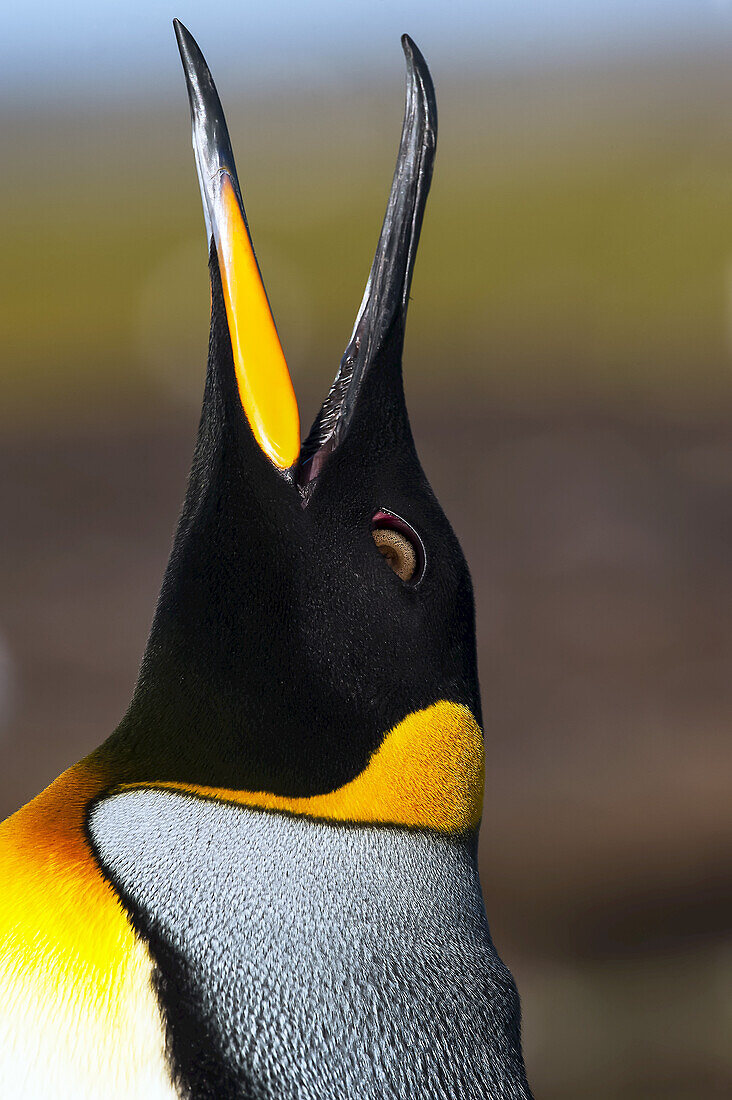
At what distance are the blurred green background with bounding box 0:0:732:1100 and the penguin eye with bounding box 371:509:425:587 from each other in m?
2.00

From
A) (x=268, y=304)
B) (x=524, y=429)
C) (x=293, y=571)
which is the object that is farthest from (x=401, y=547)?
(x=524, y=429)

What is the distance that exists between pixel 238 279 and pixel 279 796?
347mm

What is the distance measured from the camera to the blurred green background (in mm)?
2803

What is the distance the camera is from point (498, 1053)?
0.69 metres

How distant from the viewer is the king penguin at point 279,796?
570 mm

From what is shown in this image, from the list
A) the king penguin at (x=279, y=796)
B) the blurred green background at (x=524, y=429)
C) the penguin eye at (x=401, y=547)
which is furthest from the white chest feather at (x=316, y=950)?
the blurred green background at (x=524, y=429)

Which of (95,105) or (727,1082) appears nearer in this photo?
(727,1082)

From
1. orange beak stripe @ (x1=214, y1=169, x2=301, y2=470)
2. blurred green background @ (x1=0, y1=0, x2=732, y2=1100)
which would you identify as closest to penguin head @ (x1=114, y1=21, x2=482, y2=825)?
orange beak stripe @ (x1=214, y1=169, x2=301, y2=470)

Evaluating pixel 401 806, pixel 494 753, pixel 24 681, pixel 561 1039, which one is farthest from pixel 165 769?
pixel 24 681

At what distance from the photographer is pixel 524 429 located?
487 centimetres

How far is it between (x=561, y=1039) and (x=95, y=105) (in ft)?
24.2

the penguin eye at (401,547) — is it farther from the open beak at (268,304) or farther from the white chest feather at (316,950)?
the white chest feather at (316,950)

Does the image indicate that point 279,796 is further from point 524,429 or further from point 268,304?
point 524,429

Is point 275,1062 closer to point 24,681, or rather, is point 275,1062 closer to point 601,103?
point 24,681
